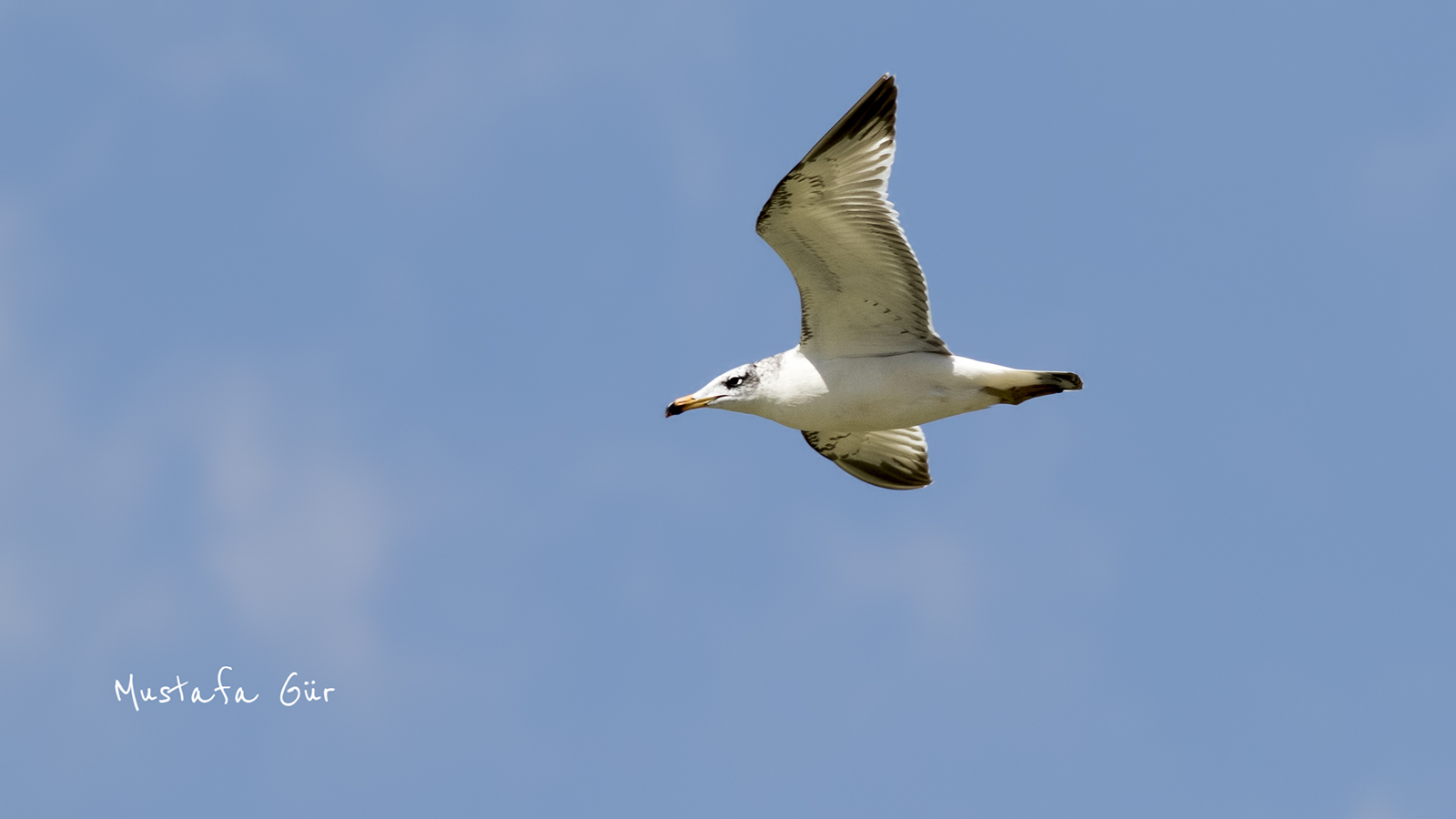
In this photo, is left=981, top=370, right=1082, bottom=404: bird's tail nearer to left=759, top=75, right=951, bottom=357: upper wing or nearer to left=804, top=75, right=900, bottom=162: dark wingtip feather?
left=759, top=75, right=951, bottom=357: upper wing

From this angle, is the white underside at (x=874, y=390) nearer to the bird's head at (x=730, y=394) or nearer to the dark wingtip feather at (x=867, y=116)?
the bird's head at (x=730, y=394)

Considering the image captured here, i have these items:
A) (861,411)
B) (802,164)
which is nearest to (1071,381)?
(861,411)

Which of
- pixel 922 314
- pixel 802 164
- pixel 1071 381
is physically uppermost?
pixel 802 164

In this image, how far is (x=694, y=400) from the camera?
15336 millimetres

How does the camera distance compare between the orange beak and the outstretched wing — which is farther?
the outstretched wing

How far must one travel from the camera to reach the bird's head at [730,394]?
50.2 feet

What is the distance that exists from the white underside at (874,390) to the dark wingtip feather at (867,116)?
1.98 metres

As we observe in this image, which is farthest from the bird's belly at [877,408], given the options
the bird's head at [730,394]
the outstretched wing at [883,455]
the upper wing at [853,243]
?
the outstretched wing at [883,455]

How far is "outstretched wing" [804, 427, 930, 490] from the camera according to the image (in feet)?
57.8

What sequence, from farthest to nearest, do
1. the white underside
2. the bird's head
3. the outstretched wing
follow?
the outstretched wing, the bird's head, the white underside

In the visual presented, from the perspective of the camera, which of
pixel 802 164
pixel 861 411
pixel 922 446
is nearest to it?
pixel 802 164

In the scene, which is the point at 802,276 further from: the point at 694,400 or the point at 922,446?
the point at 922,446

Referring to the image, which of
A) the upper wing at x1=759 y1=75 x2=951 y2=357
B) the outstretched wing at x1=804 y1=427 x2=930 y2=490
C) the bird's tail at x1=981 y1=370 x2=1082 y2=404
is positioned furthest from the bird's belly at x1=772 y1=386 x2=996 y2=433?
the outstretched wing at x1=804 y1=427 x2=930 y2=490

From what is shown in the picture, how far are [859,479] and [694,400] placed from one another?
3.11 m
